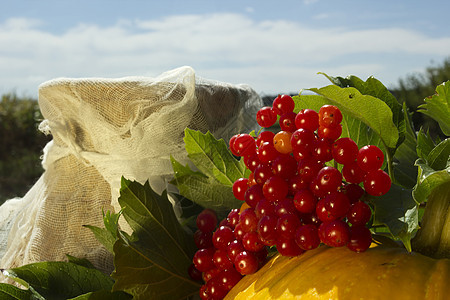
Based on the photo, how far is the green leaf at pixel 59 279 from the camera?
1.30 ft

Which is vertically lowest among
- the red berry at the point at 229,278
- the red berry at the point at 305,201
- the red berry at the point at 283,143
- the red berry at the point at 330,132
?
the red berry at the point at 229,278

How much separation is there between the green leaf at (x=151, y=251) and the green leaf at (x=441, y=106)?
21 cm

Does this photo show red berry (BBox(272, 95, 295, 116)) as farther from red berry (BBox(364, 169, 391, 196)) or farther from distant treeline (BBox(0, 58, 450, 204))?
distant treeline (BBox(0, 58, 450, 204))

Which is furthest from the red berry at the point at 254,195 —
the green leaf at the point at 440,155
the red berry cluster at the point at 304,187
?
the green leaf at the point at 440,155

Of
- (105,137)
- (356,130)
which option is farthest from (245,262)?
(105,137)

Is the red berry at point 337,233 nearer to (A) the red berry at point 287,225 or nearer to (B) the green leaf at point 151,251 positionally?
(A) the red berry at point 287,225

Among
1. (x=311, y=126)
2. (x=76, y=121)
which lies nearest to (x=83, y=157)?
(x=76, y=121)

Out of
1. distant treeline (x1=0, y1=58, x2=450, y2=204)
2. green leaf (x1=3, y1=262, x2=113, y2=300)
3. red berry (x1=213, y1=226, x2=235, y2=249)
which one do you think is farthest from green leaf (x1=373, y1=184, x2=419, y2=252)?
distant treeline (x1=0, y1=58, x2=450, y2=204)

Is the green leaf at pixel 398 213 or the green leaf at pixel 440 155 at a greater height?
the green leaf at pixel 440 155

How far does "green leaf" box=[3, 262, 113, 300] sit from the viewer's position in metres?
0.40

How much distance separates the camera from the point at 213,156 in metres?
0.40

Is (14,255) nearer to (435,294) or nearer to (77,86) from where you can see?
(77,86)

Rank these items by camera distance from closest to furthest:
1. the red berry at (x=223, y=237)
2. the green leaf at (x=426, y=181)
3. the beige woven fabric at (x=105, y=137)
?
the green leaf at (x=426, y=181) → the red berry at (x=223, y=237) → the beige woven fabric at (x=105, y=137)

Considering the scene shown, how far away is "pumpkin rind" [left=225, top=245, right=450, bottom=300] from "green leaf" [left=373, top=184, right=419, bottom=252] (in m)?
0.02
